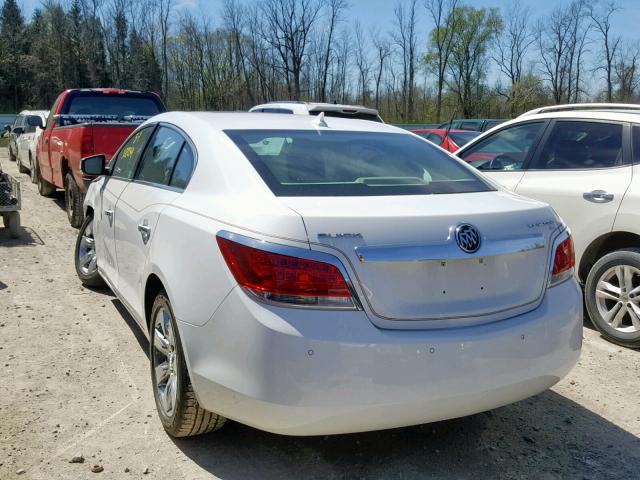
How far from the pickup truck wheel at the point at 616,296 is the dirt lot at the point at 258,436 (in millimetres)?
166

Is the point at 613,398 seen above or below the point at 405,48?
below

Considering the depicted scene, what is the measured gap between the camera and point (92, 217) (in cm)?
541

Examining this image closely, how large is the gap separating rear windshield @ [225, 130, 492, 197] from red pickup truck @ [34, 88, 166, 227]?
17.3 ft

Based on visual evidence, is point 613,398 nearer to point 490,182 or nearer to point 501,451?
point 501,451

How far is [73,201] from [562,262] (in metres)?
7.22

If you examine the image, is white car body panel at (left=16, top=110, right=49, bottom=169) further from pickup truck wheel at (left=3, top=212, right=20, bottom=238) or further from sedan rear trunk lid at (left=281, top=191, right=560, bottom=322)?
sedan rear trunk lid at (left=281, top=191, right=560, bottom=322)

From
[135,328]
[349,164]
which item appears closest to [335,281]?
[349,164]

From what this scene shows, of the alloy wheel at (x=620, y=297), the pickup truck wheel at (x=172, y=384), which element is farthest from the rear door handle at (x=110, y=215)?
the alloy wheel at (x=620, y=297)

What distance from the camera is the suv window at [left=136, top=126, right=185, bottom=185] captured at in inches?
139

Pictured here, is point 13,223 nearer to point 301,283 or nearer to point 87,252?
point 87,252

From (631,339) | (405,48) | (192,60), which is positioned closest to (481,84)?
(405,48)

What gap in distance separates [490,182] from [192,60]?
57.8 m

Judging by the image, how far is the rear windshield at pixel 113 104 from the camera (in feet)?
32.1

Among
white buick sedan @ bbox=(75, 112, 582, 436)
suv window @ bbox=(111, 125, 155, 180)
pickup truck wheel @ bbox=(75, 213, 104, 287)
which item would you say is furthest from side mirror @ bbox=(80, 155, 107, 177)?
white buick sedan @ bbox=(75, 112, 582, 436)
